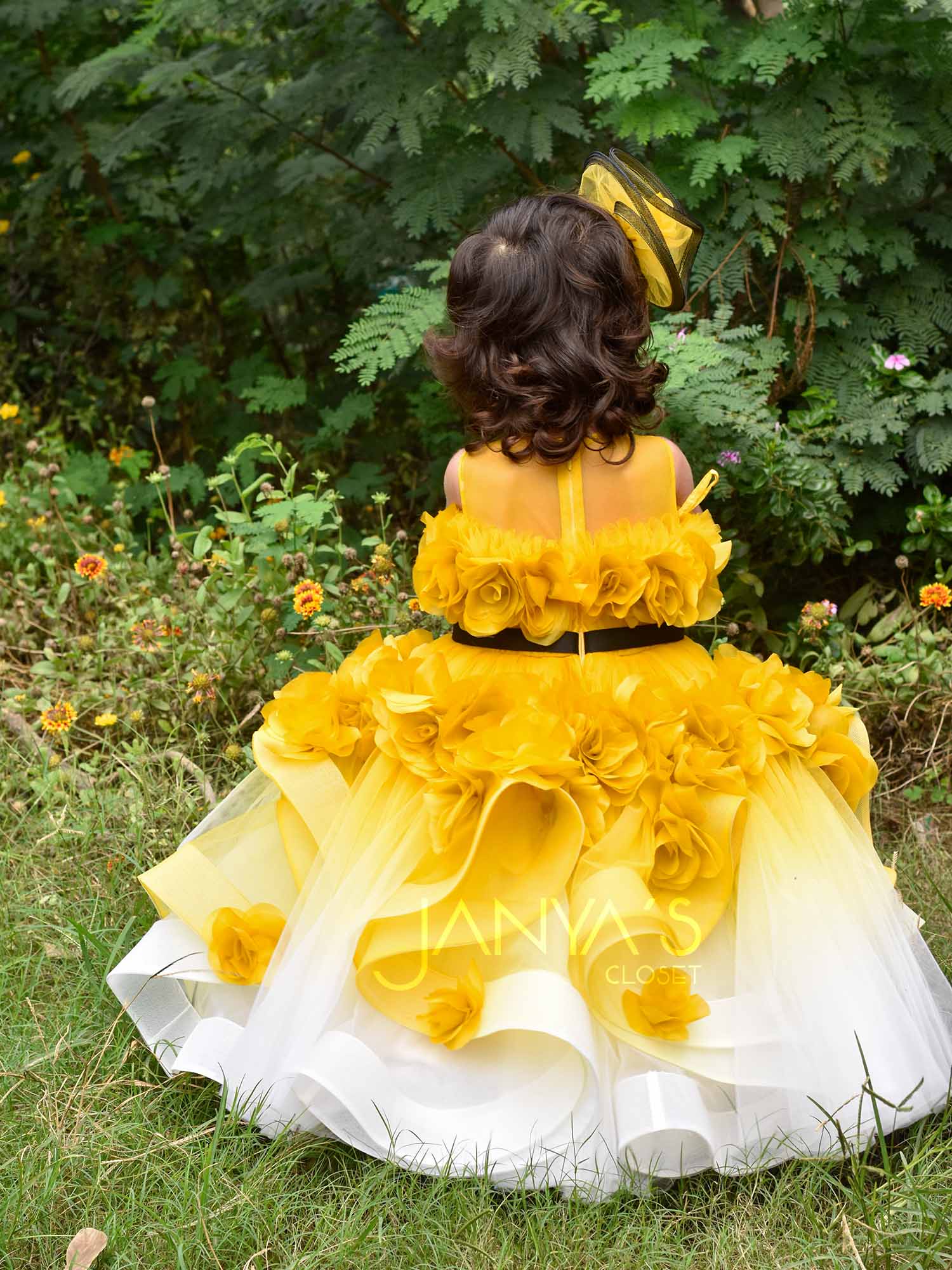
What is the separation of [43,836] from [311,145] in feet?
8.98

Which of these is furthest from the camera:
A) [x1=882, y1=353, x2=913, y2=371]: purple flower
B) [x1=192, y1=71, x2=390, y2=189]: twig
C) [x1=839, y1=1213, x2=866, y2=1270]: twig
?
[x1=192, y1=71, x2=390, y2=189]: twig

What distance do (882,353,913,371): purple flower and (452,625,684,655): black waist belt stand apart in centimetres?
158

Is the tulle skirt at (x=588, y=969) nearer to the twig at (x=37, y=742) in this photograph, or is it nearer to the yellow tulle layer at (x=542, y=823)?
the yellow tulle layer at (x=542, y=823)

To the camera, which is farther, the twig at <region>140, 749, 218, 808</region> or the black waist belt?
the twig at <region>140, 749, 218, 808</region>

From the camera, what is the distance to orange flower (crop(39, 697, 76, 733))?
301 centimetres

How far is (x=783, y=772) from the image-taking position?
2.09m

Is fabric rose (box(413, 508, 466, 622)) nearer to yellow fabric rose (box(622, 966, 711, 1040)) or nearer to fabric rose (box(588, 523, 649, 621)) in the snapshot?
fabric rose (box(588, 523, 649, 621))

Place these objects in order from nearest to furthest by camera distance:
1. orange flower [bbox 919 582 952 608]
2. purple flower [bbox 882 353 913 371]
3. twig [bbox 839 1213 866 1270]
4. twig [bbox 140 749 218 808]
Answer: twig [bbox 839 1213 866 1270] < twig [bbox 140 749 218 808] < orange flower [bbox 919 582 952 608] < purple flower [bbox 882 353 913 371]

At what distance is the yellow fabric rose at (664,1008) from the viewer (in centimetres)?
180

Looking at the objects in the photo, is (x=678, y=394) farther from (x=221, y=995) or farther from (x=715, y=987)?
(x=221, y=995)

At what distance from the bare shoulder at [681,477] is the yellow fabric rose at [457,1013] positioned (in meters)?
1.02

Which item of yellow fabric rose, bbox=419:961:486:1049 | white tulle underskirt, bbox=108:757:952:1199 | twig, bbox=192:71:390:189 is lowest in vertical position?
white tulle underskirt, bbox=108:757:952:1199

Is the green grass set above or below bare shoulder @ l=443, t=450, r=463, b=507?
below

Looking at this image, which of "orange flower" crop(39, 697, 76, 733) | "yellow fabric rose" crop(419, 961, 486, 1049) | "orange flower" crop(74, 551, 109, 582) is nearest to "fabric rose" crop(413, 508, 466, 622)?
"yellow fabric rose" crop(419, 961, 486, 1049)
